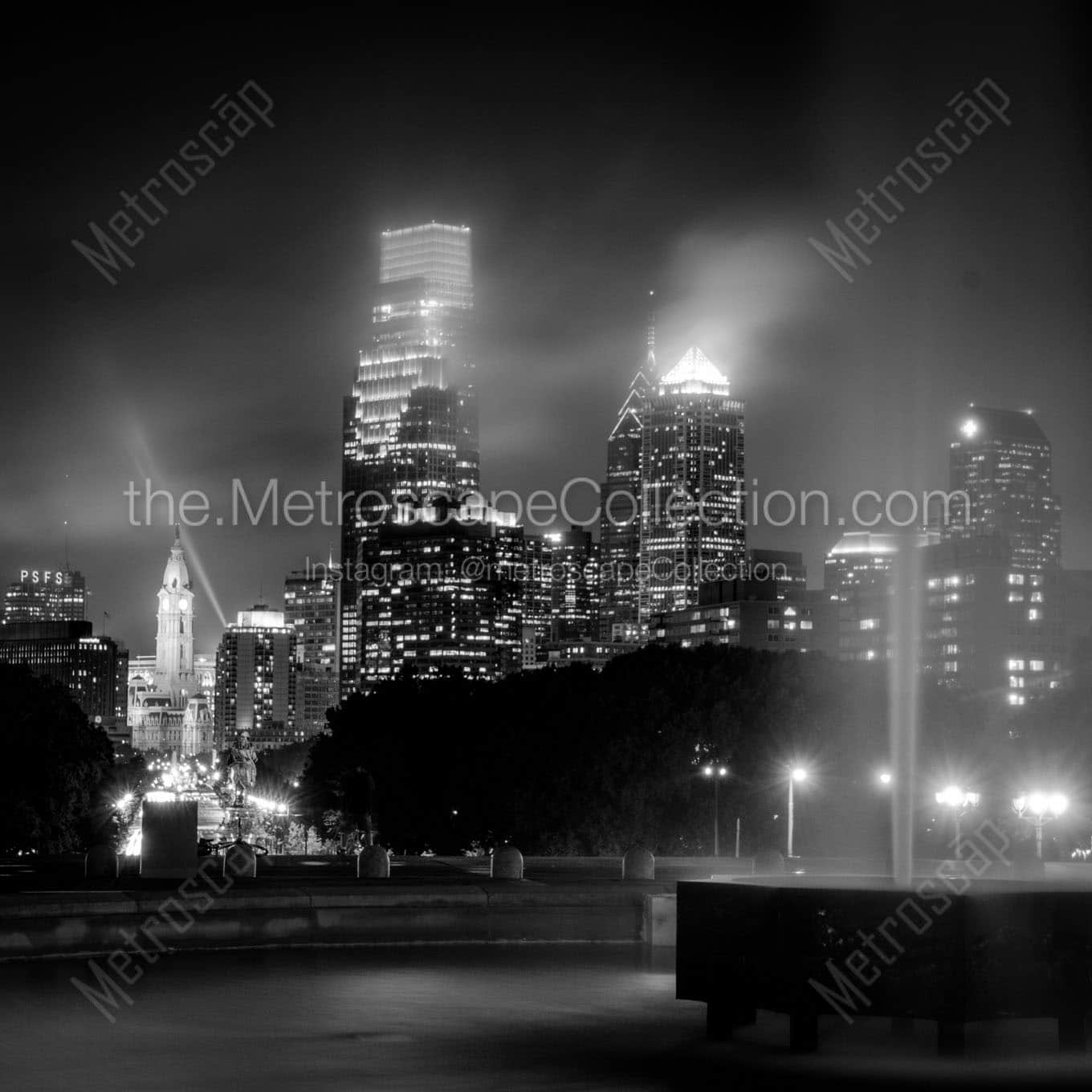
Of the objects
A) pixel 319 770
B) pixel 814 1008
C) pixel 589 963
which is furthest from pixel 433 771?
pixel 814 1008

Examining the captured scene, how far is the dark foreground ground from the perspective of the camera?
18172mm

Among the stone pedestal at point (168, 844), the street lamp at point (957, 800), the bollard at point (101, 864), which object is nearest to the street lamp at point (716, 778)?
the street lamp at point (957, 800)

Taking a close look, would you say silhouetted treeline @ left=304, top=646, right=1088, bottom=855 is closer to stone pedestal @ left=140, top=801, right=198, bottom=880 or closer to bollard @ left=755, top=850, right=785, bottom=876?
bollard @ left=755, top=850, right=785, bottom=876

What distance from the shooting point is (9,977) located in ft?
79.7

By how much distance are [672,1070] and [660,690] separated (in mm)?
73574

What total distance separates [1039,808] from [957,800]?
171 inches

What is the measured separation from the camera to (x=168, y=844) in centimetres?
3369

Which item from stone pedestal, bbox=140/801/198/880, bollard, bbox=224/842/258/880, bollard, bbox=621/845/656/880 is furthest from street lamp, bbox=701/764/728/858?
stone pedestal, bbox=140/801/198/880

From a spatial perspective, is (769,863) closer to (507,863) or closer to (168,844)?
(507,863)

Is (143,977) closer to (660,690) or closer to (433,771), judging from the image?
(660,690)

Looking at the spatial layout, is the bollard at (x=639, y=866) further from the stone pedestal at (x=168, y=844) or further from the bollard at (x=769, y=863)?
the stone pedestal at (x=168, y=844)

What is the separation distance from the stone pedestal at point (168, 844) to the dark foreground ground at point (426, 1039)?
24.0 ft

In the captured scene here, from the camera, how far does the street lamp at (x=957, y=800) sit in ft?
219

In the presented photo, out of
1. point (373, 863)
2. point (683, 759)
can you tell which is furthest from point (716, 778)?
point (373, 863)
